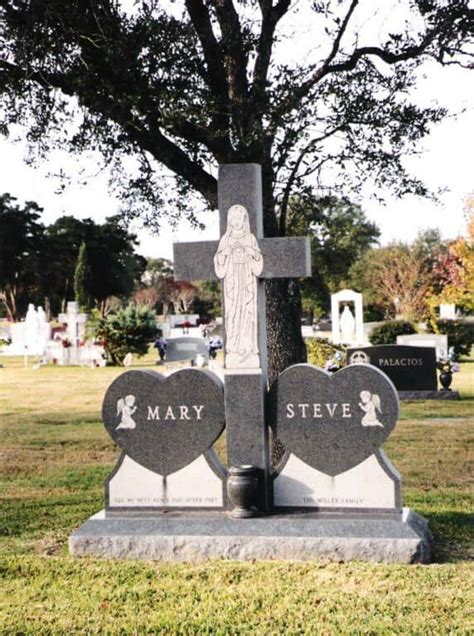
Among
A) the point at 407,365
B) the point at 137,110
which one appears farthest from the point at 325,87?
the point at 407,365

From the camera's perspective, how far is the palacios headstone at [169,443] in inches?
251

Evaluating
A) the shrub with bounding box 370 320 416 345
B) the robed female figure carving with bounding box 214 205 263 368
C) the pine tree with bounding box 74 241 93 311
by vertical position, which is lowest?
the shrub with bounding box 370 320 416 345

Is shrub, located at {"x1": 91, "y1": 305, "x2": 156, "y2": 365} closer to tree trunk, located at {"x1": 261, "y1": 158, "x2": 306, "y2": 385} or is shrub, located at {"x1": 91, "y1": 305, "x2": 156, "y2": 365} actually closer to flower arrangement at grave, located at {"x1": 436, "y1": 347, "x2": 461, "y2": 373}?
flower arrangement at grave, located at {"x1": 436, "y1": 347, "x2": 461, "y2": 373}

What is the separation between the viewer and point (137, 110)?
703 centimetres

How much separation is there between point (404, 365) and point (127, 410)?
1137 cm

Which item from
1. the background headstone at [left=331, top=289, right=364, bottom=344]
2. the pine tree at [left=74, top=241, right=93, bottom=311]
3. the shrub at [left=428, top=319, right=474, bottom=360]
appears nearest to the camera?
the shrub at [left=428, top=319, right=474, bottom=360]

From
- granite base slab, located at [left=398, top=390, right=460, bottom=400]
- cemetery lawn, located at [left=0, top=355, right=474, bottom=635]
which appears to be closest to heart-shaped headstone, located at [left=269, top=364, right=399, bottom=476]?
cemetery lawn, located at [left=0, top=355, right=474, bottom=635]

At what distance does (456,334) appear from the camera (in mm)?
26547

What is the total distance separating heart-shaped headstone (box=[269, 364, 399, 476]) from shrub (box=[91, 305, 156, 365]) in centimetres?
2179

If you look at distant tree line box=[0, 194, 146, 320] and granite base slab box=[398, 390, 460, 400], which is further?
distant tree line box=[0, 194, 146, 320]

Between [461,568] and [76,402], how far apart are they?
42.4ft

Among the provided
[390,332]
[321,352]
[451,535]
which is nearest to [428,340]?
[390,332]

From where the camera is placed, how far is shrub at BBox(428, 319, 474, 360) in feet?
86.2

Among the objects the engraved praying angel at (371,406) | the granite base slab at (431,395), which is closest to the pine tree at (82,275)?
the granite base slab at (431,395)
